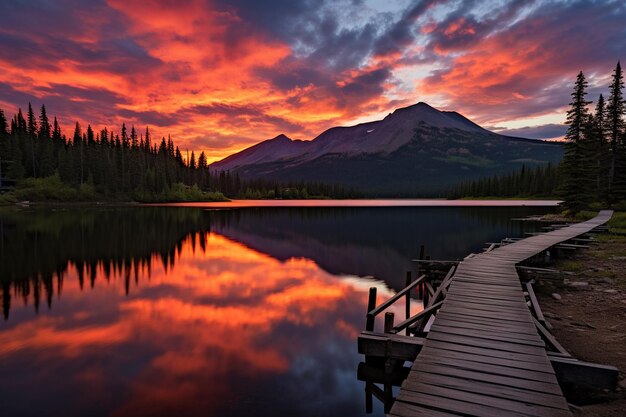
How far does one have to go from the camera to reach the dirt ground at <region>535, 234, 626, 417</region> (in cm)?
1033

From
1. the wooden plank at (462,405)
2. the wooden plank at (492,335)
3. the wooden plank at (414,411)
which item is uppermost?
the wooden plank at (492,335)

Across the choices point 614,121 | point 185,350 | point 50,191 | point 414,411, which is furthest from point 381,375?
point 50,191

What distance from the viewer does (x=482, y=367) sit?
790 cm

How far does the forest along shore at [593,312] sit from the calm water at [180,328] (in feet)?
21.5

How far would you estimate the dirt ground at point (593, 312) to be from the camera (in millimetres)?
10333

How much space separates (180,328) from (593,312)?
18.9 m

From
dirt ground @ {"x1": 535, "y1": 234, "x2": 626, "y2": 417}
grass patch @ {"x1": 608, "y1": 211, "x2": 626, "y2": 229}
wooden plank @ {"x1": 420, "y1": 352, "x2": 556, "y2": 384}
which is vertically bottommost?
dirt ground @ {"x1": 535, "y1": 234, "x2": 626, "y2": 417}

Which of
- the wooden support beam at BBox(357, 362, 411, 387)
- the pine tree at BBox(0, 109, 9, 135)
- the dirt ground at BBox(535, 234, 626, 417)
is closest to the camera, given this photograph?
the dirt ground at BBox(535, 234, 626, 417)

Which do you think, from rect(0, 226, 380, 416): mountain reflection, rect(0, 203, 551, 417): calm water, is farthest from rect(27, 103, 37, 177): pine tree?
rect(0, 226, 380, 416): mountain reflection

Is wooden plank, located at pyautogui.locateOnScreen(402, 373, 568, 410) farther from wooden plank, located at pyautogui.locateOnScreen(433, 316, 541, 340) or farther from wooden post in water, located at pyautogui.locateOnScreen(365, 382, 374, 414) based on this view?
wooden post in water, located at pyautogui.locateOnScreen(365, 382, 374, 414)

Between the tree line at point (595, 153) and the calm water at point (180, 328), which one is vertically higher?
the tree line at point (595, 153)

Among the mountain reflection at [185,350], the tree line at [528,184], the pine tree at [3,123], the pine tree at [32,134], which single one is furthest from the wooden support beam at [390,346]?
the pine tree at [3,123]

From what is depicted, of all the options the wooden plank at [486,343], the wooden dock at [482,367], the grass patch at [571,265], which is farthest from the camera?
the grass patch at [571,265]

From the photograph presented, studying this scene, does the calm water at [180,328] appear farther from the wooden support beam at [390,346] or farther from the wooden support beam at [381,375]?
the wooden support beam at [390,346]
